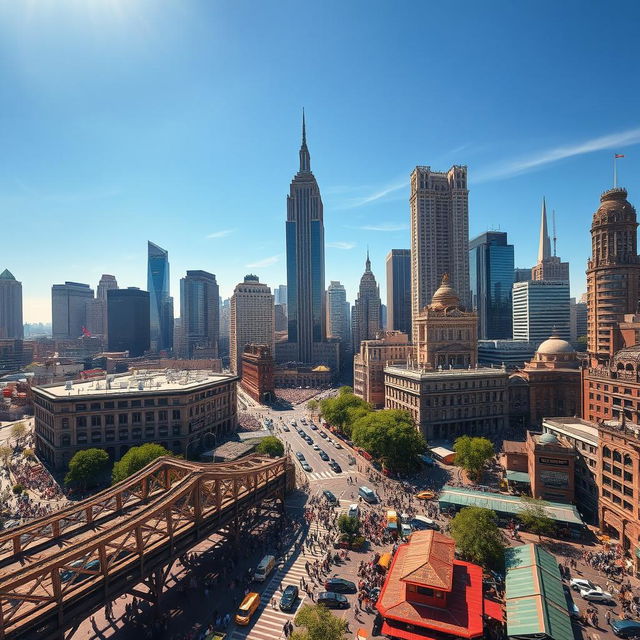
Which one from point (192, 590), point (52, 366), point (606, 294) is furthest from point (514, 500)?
point (52, 366)

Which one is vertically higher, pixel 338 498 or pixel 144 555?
pixel 144 555

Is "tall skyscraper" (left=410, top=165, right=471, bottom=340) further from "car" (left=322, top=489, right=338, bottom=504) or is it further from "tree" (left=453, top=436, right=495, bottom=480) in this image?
"car" (left=322, top=489, right=338, bottom=504)

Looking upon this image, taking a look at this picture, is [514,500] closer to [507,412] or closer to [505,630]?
[505,630]

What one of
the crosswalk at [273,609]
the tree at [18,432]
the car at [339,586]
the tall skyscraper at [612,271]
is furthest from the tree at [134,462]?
the tall skyscraper at [612,271]

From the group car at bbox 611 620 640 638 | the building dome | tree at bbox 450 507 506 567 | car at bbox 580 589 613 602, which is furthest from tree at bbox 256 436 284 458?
the building dome

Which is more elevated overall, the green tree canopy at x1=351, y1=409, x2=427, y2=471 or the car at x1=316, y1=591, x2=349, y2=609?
the green tree canopy at x1=351, y1=409, x2=427, y2=471

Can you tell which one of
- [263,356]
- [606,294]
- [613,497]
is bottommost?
[613,497]

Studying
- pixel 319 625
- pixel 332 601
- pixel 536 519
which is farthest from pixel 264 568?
pixel 536 519
